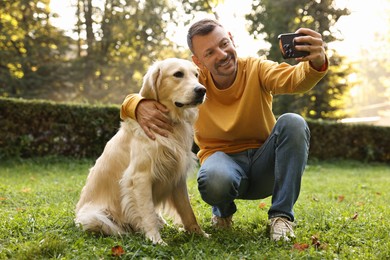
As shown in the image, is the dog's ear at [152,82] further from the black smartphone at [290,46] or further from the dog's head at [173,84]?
the black smartphone at [290,46]

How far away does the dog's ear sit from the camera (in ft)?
9.52

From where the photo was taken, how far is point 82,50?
64.0 feet

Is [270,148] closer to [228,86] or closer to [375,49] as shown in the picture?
[228,86]

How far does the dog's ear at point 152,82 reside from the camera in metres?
2.90

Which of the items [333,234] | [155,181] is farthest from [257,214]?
[155,181]

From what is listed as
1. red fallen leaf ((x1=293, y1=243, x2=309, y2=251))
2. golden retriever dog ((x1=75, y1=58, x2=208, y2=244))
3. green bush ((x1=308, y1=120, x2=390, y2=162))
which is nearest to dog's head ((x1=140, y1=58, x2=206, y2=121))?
golden retriever dog ((x1=75, y1=58, x2=208, y2=244))

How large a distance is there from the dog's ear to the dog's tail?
94 centimetres

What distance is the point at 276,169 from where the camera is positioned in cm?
273

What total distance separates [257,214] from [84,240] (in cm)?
169

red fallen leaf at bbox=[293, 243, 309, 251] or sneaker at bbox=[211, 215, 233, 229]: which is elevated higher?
red fallen leaf at bbox=[293, 243, 309, 251]

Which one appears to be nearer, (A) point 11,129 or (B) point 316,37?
(B) point 316,37

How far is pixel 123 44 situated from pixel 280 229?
61.6ft

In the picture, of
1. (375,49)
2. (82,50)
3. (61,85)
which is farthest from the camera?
(375,49)

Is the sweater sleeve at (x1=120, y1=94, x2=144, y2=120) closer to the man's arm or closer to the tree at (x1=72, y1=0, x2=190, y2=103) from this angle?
the man's arm
